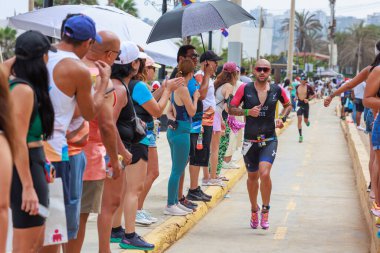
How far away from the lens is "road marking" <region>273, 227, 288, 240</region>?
927 cm

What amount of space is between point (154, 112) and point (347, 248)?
9.83 ft

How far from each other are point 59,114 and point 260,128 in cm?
483

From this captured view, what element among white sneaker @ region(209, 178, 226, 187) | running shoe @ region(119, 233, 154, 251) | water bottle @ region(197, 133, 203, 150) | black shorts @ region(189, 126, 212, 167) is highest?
water bottle @ region(197, 133, 203, 150)

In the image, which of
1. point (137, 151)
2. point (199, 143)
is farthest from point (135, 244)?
point (199, 143)

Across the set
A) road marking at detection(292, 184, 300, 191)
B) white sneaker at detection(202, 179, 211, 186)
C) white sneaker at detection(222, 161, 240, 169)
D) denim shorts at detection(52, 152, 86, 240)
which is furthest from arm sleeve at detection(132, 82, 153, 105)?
white sneaker at detection(222, 161, 240, 169)

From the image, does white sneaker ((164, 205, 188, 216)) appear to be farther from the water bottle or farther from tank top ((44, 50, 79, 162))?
tank top ((44, 50, 79, 162))

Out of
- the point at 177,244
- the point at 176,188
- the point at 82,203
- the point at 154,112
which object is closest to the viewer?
the point at 82,203

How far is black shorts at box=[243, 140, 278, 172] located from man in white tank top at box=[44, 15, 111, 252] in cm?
450

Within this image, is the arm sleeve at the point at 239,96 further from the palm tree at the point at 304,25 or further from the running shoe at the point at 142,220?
the palm tree at the point at 304,25

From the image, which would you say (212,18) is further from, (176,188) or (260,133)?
(176,188)

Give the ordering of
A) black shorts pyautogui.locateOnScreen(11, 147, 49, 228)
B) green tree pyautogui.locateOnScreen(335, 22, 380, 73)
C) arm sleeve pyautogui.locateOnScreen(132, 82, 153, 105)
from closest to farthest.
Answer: black shorts pyautogui.locateOnScreen(11, 147, 49, 228) < arm sleeve pyautogui.locateOnScreen(132, 82, 153, 105) < green tree pyautogui.locateOnScreen(335, 22, 380, 73)

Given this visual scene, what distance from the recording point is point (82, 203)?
5973 millimetres

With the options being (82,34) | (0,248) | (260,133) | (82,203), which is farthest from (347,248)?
(0,248)

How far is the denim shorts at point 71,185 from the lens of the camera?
5.14m
